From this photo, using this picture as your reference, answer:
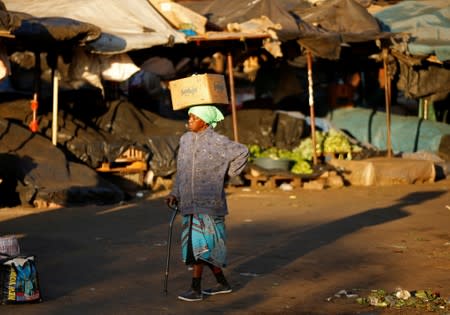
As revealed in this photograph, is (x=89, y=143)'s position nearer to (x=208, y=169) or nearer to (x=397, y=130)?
(x=397, y=130)

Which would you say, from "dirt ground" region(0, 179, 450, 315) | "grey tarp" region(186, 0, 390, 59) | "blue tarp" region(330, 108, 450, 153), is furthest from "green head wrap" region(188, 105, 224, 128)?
"blue tarp" region(330, 108, 450, 153)

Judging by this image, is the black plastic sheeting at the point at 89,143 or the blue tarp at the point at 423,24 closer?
the black plastic sheeting at the point at 89,143

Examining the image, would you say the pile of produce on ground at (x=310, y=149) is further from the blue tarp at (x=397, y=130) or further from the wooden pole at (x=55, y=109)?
the wooden pole at (x=55, y=109)

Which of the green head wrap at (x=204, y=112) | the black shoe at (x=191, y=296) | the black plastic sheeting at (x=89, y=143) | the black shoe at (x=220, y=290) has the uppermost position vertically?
the green head wrap at (x=204, y=112)

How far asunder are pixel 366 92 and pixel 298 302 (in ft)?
58.4

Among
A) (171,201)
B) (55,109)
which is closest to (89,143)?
(55,109)

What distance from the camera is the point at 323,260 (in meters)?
9.62

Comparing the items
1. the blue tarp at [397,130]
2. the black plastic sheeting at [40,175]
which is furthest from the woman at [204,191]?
the blue tarp at [397,130]

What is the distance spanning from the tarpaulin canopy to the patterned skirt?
8.06 m

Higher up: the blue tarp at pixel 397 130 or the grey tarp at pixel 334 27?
the grey tarp at pixel 334 27

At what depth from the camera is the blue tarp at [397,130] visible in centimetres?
2106

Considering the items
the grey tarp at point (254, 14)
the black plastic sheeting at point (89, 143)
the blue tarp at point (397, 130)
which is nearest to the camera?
the black plastic sheeting at point (89, 143)

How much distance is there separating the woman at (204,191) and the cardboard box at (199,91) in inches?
3.6

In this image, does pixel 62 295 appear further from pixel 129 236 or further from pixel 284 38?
pixel 284 38
